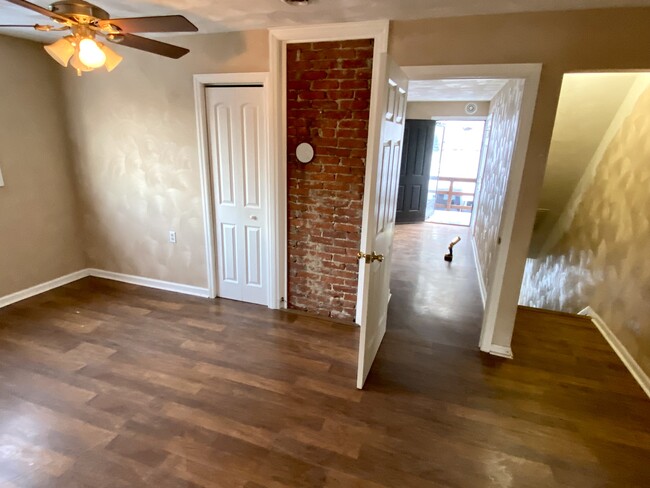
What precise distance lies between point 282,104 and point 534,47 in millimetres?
1808

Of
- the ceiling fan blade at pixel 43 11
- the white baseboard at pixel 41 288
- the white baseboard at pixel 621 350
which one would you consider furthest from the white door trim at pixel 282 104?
the white baseboard at pixel 621 350

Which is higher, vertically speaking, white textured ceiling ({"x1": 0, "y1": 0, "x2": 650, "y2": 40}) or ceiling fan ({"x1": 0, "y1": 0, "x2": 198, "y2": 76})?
white textured ceiling ({"x1": 0, "y1": 0, "x2": 650, "y2": 40})

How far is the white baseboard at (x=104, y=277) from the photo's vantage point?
347 cm

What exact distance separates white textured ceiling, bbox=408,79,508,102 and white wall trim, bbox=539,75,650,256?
53.6 inches

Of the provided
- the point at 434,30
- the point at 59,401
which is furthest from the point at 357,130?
the point at 59,401

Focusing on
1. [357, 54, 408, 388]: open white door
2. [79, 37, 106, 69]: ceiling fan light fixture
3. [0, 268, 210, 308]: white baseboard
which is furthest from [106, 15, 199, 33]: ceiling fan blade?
[0, 268, 210, 308]: white baseboard

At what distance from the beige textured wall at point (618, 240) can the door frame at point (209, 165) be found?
9.59ft

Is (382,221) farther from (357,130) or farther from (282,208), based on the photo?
(282,208)

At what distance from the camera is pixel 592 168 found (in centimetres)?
363

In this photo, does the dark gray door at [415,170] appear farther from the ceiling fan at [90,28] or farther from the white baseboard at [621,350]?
the ceiling fan at [90,28]

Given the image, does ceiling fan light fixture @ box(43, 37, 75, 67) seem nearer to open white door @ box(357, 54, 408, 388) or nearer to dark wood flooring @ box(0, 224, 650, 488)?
open white door @ box(357, 54, 408, 388)

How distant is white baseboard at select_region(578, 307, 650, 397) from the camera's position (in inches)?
97.7

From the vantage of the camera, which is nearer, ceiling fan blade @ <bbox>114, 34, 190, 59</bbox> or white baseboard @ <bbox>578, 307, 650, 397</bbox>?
ceiling fan blade @ <bbox>114, 34, 190, 59</bbox>

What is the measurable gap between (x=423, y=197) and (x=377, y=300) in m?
5.39
